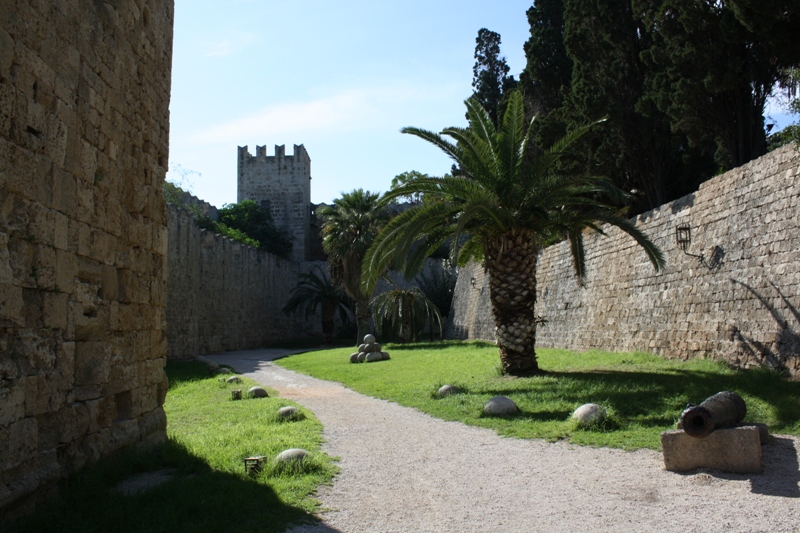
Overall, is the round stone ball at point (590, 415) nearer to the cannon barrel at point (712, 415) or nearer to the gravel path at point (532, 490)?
the gravel path at point (532, 490)

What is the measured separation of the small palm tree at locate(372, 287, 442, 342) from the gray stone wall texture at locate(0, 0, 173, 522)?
17.4 metres

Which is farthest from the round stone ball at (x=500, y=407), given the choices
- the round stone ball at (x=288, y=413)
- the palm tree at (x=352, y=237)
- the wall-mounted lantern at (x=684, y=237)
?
the palm tree at (x=352, y=237)

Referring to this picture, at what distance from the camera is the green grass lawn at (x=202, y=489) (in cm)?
398

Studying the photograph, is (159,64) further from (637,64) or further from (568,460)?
(637,64)

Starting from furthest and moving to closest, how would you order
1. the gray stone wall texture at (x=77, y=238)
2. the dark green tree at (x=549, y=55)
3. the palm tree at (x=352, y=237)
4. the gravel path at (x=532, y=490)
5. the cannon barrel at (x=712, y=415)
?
the palm tree at (x=352, y=237) → the dark green tree at (x=549, y=55) → the cannon barrel at (x=712, y=415) → the gravel path at (x=532, y=490) → the gray stone wall texture at (x=77, y=238)

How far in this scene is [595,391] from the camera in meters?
9.00

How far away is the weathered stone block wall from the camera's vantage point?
66.1ft

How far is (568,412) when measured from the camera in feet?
26.4

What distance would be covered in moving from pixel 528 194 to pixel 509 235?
803 mm

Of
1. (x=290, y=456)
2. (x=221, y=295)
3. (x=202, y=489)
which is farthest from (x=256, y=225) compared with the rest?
(x=202, y=489)

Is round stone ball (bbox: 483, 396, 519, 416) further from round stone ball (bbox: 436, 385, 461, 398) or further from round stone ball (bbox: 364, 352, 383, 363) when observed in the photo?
round stone ball (bbox: 364, 352, 383, 363)

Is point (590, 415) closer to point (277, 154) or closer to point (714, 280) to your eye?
point (714, 280)

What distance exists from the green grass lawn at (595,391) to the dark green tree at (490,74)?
59.6 feet

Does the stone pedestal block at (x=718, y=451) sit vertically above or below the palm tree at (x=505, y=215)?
below
